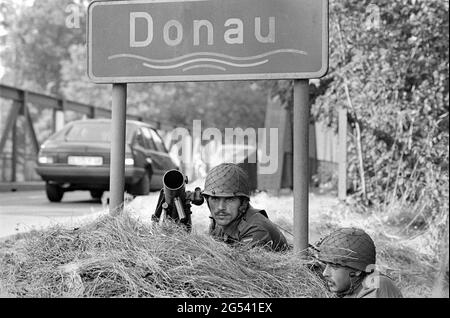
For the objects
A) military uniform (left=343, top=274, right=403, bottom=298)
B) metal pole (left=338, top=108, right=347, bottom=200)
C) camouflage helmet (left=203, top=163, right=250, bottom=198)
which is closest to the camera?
military uniform (left=343, top=274, right=403, bottom=298)

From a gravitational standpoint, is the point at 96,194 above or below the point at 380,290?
below

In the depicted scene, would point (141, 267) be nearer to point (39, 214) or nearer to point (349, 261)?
point (349, 261)

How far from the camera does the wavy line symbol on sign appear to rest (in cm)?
296

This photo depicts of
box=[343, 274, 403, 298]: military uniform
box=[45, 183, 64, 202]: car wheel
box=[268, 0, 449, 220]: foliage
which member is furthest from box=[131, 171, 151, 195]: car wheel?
box=[343, 274, 403, 298]: military uniform

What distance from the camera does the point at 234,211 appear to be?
311 cm

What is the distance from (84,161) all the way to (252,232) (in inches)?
280

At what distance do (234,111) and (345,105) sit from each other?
519 centimetres

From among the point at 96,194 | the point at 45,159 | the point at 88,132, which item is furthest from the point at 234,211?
the point at 96,194

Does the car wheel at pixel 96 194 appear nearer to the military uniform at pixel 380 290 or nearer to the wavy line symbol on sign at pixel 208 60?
the wavy line symbol on sign at pixel 208 60

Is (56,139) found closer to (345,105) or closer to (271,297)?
(345,105)

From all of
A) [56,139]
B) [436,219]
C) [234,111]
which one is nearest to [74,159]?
[56,139]

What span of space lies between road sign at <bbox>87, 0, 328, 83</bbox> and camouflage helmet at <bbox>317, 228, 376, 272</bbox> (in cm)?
81

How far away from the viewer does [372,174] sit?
26.1 ft

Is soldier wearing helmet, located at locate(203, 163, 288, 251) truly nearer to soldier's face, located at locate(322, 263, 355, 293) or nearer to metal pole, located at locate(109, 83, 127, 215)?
metal pole, located at locate(109, 83, 127, 215)
